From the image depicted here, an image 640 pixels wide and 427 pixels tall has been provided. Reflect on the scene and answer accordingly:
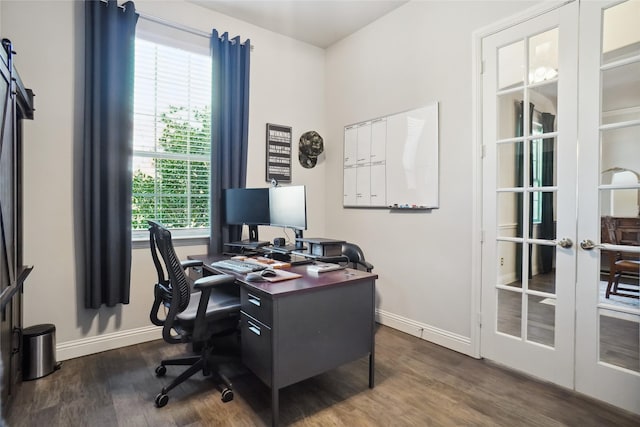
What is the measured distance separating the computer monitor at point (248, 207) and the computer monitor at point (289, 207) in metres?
0.08

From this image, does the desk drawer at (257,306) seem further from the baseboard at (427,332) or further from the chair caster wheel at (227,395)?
the baseboard at (427,332)

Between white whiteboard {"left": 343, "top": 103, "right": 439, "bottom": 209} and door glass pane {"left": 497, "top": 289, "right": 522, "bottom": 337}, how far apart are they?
865 millimetres

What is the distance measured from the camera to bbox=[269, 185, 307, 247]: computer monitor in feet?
8.52

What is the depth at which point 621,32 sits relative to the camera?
6.50ft

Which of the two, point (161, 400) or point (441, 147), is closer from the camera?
point (161, 400)

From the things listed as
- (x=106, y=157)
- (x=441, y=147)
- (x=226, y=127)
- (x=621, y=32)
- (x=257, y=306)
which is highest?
(x=621, y=32)

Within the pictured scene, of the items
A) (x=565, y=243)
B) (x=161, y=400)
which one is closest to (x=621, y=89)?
(x=565, y=243)

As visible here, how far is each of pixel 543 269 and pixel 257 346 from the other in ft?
6.35

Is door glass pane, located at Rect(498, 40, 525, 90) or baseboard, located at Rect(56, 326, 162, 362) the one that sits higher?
door glass pane, located at Rect(498, 40, 525, 90)

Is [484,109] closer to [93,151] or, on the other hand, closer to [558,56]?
[558,56]

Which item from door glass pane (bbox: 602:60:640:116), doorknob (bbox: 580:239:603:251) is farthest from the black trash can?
door glass pane (bbox: 602:60:640:116)

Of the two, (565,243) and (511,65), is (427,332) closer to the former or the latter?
(565,243)

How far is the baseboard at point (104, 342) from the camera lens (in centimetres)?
261

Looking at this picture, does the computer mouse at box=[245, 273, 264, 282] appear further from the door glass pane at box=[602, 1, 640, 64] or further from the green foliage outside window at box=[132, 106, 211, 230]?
the door glass pane at box=[602, 1, 640, 64]
